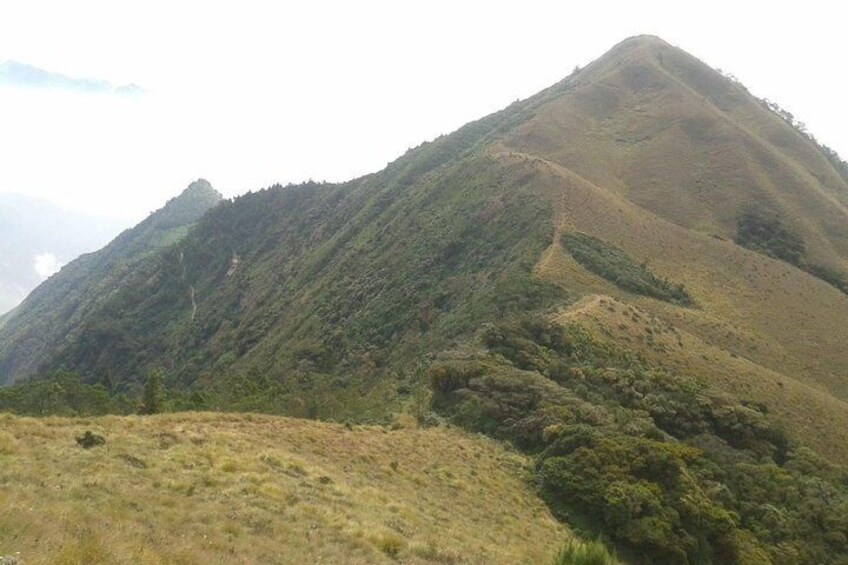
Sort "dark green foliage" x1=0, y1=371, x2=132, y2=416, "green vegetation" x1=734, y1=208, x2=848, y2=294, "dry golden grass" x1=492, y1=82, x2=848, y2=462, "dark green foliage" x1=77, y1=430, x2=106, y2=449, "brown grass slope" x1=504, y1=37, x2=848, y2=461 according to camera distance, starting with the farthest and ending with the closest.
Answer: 1. "green vegetation" x1=734, y1=208, x2=848, y2=294
2. "brown grass slope" x1=504, y1=37, x2=848, y2=461
3. "dry golden grass" x1=492, y1=82, x2=848, y2=462
4. "dark green foliage" x1=0, y1=371, x2=132, y2=416
5. "dark green foliage" x1=77, y1=430, x2=106, y2=449

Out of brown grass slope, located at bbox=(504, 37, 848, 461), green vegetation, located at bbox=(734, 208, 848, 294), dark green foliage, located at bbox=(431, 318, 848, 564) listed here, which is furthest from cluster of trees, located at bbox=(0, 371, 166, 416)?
green vegetation, located at bbox=(734, 208, 848, 294)

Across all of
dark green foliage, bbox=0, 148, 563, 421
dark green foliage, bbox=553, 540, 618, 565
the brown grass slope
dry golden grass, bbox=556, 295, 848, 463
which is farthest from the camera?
the brown grass slope

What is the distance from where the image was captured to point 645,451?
31.5 metres

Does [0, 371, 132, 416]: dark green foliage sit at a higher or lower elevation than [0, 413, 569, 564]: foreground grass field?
lower

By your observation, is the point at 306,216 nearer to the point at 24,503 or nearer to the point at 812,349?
the point at 812,349

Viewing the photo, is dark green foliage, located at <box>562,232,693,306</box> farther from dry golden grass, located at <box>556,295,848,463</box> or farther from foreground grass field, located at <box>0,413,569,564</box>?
foreground grass field, located at <box>0,413,569,564</box>

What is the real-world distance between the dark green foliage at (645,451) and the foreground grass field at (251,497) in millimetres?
3349

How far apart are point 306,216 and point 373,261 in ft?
245

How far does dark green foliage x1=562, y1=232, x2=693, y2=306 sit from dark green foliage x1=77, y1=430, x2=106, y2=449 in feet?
174

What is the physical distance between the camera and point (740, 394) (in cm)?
4816

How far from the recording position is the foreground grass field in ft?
44.5

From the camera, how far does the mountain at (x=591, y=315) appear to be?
1300 inches

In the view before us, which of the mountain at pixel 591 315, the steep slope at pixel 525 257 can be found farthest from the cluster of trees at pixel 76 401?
the steep slope at pixel 525 257

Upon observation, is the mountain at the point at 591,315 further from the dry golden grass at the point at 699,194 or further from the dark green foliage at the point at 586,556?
the dark green foliage at the point at 586,556
